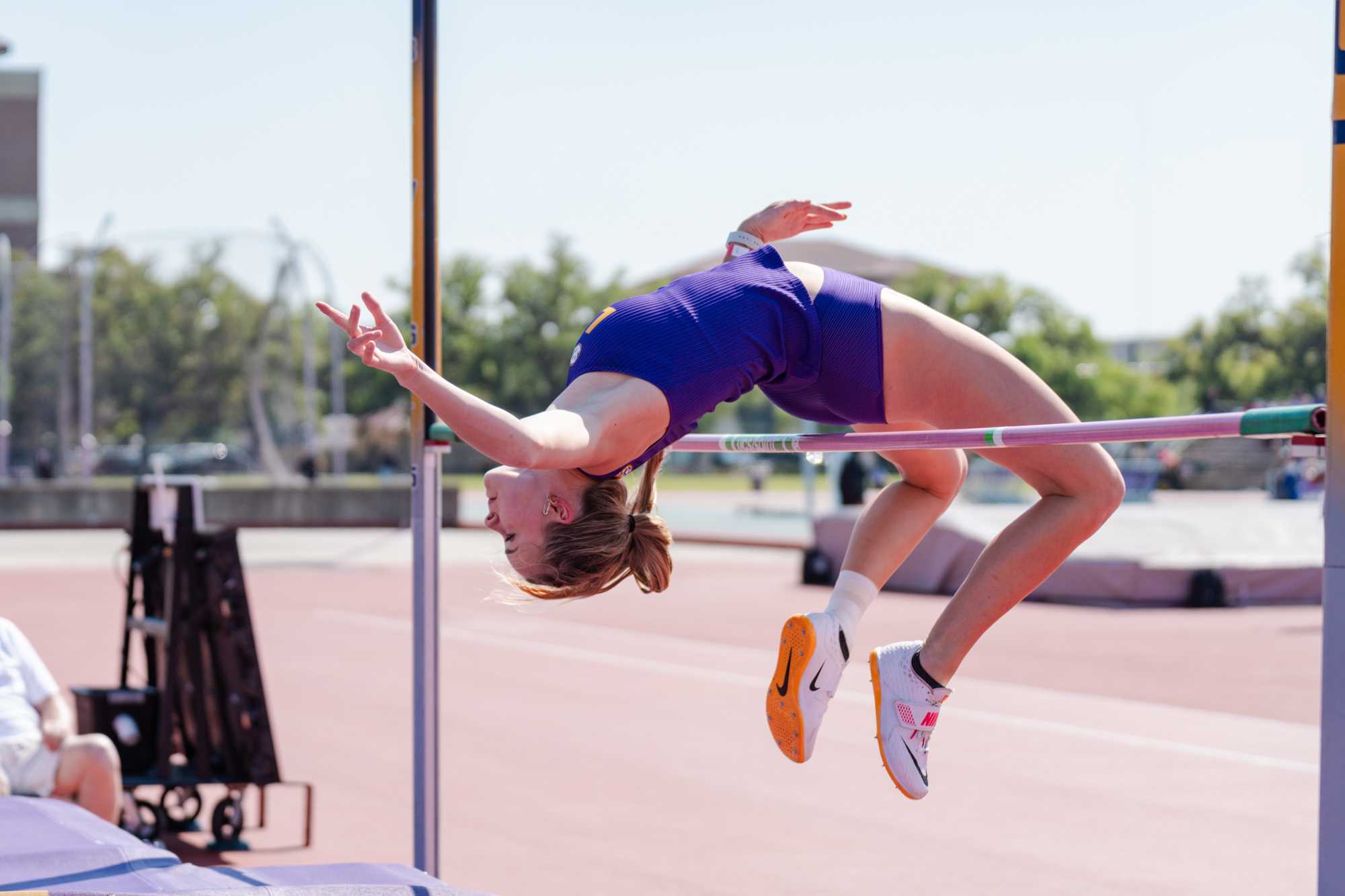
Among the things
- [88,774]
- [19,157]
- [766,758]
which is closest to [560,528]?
[88,774]

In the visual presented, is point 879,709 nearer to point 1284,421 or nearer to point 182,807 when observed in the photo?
point 1284,421

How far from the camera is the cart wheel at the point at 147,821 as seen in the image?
5375 millimetres

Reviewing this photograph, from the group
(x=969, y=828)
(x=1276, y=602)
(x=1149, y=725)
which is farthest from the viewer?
(x=1276, y=602)

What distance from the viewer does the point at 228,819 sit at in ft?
18.0

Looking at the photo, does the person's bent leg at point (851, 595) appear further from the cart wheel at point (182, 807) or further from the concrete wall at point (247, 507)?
the concrete wall at point (247, 507)

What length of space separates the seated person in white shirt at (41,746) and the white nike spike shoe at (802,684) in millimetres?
2368

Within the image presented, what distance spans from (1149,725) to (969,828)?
2611 millimetres

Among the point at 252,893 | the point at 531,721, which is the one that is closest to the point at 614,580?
the point at 252,893

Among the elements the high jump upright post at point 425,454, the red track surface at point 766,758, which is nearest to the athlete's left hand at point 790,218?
the high jump upright post at point 425,454

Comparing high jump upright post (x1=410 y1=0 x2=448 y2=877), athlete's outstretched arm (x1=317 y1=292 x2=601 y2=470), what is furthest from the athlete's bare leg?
high jump upright post (x1=410 y1=0 x2=448 y2=877)

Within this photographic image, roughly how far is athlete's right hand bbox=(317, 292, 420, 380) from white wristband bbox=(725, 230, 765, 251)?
0.97m

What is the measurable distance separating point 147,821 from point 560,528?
325cm

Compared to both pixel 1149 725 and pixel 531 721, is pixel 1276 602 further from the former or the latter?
pixel 531 721

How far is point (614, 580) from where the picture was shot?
3.28 meters
